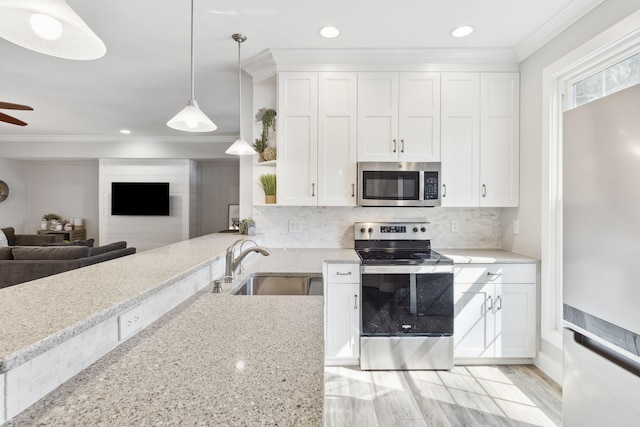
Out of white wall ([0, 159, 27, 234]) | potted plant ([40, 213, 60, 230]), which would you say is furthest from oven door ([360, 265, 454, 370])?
white wall ([0, 159, 27, 234])

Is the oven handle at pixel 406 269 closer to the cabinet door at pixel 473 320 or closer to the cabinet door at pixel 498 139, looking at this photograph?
the cabinet door at pixel 473 320

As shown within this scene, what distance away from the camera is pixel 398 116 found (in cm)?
269

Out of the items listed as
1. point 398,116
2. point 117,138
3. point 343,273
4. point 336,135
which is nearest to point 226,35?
point 336,135

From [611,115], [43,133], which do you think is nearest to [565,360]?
[611,115]

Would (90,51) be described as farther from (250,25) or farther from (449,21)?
(449,21)

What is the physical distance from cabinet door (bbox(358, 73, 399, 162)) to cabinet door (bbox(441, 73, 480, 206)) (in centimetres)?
42

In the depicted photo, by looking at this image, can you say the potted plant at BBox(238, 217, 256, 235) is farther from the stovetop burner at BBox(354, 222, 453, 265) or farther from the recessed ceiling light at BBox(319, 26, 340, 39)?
the recessed ceiling light at BBox(319, 26, 340, 39)

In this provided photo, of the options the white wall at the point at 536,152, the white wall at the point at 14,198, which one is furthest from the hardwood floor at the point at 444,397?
the white wall at the point at 14,198

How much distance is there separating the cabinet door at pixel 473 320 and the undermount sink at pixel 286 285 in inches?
47.5

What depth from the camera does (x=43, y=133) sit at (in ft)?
18.7

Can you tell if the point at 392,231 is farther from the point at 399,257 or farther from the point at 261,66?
the point at 261,66

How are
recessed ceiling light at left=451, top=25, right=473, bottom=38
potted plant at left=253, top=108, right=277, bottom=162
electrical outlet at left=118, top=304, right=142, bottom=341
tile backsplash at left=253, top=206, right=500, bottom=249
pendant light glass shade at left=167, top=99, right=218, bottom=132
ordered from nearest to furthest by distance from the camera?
electrical outlet at left=118, top=304, right=142, bottom=341 < pendant light glass shade at left=167, top=99, right=218, bottom=132 < recessed ceiling light at left=451, top=25, right=473, bottom=38 < potted plant at left=253, top=108, right=277, bottom=162 < tile backsplash at left=253, top=206, right=500, bottom=249

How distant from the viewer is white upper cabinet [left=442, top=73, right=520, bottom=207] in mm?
2688

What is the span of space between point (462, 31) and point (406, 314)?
213 centimetres
